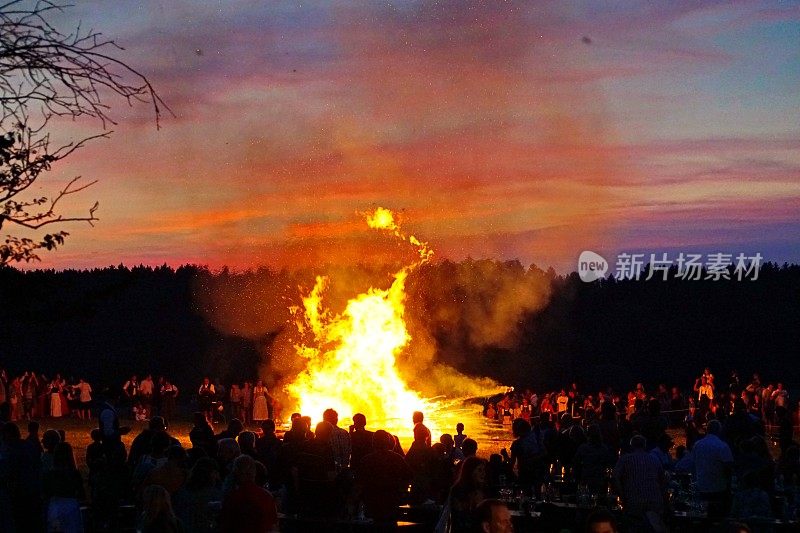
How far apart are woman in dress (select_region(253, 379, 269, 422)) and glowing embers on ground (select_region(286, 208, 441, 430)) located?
0.89 m

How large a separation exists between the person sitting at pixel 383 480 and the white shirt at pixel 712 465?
145 inches

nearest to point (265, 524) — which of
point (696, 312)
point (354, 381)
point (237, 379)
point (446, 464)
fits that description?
point (446, 464)

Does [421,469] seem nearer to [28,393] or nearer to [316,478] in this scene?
[316,478]

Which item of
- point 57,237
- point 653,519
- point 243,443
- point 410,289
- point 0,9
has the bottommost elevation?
point 653,519

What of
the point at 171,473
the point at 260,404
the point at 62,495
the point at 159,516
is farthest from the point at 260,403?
the point at 159,516

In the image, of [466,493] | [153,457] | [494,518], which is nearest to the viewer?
[494,518]

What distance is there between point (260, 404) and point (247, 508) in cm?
3066

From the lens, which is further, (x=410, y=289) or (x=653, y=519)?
(x=410, y=289)

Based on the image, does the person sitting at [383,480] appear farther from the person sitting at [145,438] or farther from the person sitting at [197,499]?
the person sitting at [145,438]

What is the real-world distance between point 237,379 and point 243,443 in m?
39.8

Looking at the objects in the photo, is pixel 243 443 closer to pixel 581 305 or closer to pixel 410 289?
pixel 410 289

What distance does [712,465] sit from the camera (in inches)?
529

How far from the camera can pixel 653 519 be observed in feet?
38.1

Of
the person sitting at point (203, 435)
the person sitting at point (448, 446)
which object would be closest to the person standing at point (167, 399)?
the person sitting at point (203, 435)
